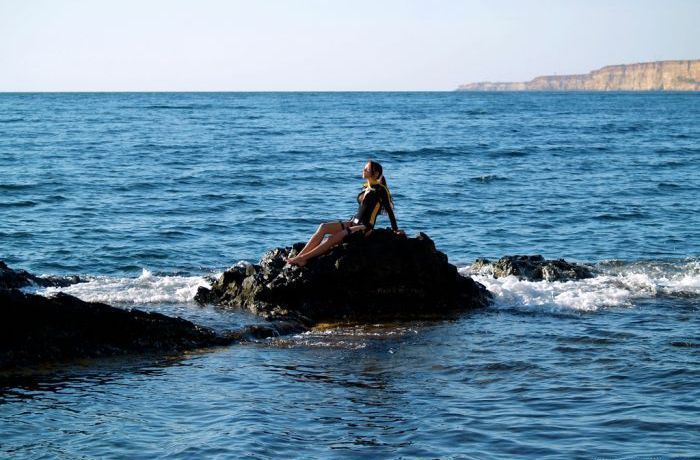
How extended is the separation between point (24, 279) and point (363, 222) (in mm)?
6074

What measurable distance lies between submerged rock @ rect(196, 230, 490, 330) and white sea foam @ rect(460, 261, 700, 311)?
3.67 feet

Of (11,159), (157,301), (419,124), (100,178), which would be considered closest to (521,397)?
(157,301)

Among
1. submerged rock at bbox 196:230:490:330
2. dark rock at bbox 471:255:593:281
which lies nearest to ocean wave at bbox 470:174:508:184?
dark rock at bbox 471:255:593:281

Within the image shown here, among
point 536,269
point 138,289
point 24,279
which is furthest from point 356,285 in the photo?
point 24,279

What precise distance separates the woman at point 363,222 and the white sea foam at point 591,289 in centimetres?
246

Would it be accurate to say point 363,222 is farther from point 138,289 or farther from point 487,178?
point 487,178

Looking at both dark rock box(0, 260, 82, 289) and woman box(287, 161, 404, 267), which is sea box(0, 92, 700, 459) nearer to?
dark rock box(0, 260, 82, 289)

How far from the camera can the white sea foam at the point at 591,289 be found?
15195mm

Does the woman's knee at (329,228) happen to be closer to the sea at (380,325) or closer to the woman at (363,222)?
the woman at (363,222)

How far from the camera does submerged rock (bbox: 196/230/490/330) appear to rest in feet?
45.5

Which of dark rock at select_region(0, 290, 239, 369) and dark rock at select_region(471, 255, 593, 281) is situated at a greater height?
dark rock at select_region(0, 290, 239, 369)

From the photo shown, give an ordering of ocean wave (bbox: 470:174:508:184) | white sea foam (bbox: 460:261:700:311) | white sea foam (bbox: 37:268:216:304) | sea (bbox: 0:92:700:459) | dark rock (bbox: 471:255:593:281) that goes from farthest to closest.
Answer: ocean wave (bbox: 470:174:508:184) < dark rock (bbox: 471:255:593:281) < white sea foam (bbox: 460:261:700:311) < white sea foam (bbox: 37:268:216:304) < sea (bbox: 0:92:700:459)

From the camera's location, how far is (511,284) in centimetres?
1596

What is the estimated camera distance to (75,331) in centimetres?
1123
